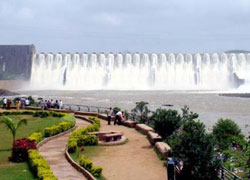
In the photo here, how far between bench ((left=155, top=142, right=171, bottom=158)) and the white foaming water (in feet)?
197

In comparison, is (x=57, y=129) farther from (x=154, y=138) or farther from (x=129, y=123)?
(x=154, y=138)

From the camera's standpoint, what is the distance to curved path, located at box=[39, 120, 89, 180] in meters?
9.19

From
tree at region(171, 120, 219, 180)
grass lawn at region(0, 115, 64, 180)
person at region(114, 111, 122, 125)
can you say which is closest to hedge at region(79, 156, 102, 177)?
grass lawn at region(0, 115, 64, 180)

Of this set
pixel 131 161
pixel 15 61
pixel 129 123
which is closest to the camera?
pixel 131 161

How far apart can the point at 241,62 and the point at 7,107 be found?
54.6 m

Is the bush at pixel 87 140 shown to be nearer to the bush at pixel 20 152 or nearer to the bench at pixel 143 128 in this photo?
the bush at pixel 20 152

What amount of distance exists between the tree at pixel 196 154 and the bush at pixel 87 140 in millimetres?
4993

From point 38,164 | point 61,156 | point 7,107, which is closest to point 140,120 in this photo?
point 61,156

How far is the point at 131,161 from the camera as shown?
1076cm

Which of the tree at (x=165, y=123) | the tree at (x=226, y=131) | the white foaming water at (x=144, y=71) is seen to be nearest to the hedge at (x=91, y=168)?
the tree at (x=165, y=123)

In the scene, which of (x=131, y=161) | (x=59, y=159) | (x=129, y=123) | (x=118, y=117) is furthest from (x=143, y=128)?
(x=59, y=159)

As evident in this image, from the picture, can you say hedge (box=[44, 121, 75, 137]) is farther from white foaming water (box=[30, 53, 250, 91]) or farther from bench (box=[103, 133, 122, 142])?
white foaming water (box=[30, 53, 250, 91])

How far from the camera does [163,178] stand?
888 cm

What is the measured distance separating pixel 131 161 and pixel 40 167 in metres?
2.75
